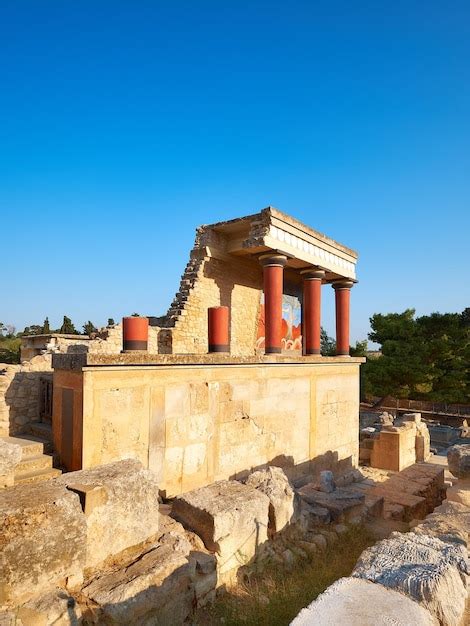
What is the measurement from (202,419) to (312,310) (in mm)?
6325

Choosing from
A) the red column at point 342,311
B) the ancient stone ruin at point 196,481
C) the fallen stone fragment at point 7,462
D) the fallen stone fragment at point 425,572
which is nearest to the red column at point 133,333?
the ancient stone ruin at point 196,481

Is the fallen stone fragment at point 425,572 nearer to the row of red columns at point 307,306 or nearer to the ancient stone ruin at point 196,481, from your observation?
the ancient stone ruin at point 196,481

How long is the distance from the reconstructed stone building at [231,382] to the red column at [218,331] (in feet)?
0.70

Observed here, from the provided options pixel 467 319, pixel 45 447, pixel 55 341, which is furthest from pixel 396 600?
pixel 467 319

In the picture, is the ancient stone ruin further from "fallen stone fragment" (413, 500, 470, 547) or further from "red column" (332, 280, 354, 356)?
"red column" (332, 280, 354, 356)

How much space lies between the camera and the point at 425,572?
7.63 ft

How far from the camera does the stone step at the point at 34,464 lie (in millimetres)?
4308

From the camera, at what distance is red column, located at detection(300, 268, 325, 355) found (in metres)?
11.1

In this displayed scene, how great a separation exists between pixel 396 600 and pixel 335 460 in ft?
23.3

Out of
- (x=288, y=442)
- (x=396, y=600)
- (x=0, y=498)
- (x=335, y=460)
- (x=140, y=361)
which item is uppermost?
(x=140, y=361)

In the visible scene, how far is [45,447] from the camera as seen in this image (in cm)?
480

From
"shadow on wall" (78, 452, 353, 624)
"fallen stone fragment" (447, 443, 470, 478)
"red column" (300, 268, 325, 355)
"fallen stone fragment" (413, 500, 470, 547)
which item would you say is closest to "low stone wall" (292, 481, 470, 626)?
"fallen stone fragment" (413, 500, 470, 547)

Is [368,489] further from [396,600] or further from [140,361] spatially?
[396,600]

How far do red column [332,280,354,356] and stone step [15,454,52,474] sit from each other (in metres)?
9.12
